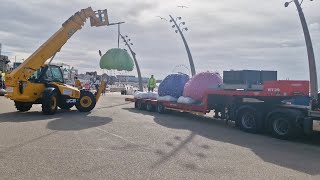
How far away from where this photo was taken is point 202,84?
1748 centimetres

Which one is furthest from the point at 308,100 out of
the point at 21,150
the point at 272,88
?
the point at 21,150

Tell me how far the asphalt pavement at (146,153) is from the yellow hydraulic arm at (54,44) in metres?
3.99

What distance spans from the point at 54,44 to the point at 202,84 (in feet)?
24.7

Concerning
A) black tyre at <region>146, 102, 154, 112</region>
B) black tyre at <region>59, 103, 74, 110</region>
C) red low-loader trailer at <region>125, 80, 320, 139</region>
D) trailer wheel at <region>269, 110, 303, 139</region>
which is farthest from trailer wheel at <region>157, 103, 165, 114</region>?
trailer wheel at <region>269, 110, 303, 139</region>

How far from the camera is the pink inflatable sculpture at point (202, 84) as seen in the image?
56.8ft

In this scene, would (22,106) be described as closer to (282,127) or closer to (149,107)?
(149,107)

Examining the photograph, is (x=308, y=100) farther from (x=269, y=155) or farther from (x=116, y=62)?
(x=116, y=62)

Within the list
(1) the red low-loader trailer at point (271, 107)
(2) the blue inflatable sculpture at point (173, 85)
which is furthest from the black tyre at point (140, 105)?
(1) the red low-loader trailer at point (271, 107)

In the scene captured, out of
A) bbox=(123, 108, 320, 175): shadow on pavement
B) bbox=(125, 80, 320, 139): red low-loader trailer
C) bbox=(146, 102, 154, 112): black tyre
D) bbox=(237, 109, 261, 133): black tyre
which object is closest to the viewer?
bbox=(123, 108, 320, 175): shadow on pavement

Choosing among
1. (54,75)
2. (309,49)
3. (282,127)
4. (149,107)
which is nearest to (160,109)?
(149,107)

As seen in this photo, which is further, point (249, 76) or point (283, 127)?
point (249, 76)

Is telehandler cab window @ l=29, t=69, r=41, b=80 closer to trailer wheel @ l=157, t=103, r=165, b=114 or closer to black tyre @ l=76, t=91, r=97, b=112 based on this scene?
black tyre @ l=76, t=91, r=97, b=112

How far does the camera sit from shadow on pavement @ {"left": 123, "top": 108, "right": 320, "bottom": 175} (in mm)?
8401

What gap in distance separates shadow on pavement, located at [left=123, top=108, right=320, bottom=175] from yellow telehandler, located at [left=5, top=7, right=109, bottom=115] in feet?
19.4
